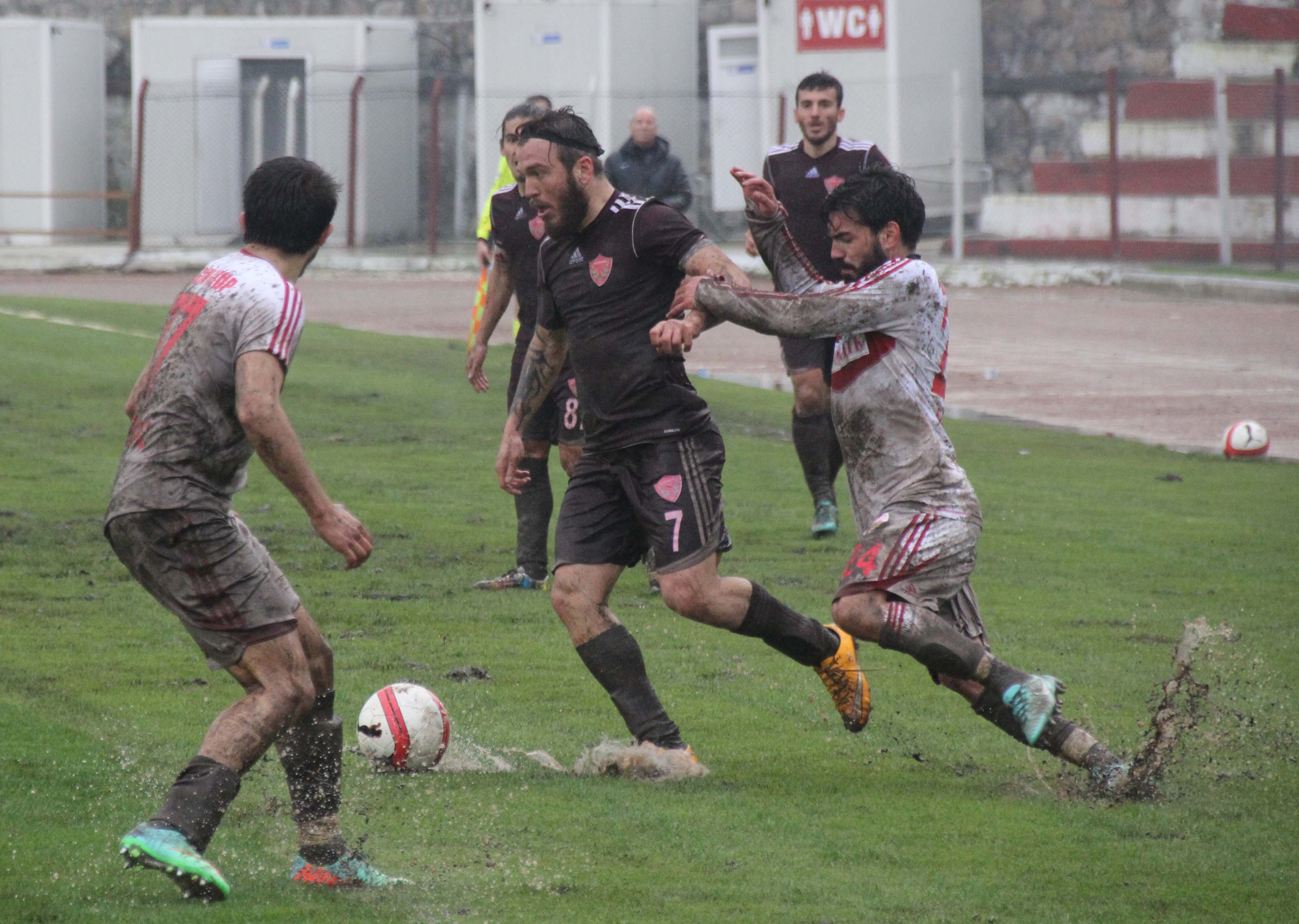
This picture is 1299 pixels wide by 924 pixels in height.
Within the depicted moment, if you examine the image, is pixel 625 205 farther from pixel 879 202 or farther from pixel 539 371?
pixel 879 202

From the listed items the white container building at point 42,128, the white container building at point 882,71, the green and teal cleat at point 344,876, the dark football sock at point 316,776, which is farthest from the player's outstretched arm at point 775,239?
the white container building at point 42,128

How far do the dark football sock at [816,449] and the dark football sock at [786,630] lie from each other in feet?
11.9

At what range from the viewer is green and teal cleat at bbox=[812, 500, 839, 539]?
29.8 feet

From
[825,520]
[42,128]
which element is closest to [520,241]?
[825,520]

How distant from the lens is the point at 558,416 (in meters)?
7.68

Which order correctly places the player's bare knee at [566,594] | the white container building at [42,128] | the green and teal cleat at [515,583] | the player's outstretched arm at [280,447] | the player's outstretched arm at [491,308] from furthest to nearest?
the white container building at [42,128] < the player's outstretched arm at [491,308] < the green and teal cleat at [515,583] < the player's bare knee at [566,594] < the player's outstretched arm at [280,447]

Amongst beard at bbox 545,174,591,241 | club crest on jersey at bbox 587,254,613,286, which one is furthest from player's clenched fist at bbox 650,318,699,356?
beard at bbox 545,174,591,241

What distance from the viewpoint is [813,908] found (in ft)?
13.2

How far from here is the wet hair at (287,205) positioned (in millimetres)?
4160

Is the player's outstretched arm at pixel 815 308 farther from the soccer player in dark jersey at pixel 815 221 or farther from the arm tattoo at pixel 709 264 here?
the soccer player in dark jersey at pixel 815 221

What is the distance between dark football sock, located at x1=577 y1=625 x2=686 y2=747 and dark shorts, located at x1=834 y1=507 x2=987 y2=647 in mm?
674

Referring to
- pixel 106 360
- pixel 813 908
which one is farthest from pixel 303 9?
pixel 813 908

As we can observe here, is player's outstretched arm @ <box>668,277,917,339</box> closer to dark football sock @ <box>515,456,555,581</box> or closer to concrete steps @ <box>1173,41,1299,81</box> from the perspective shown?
dark football sock @ <box>515,456,555,581</box>

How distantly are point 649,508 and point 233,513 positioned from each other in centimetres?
144
